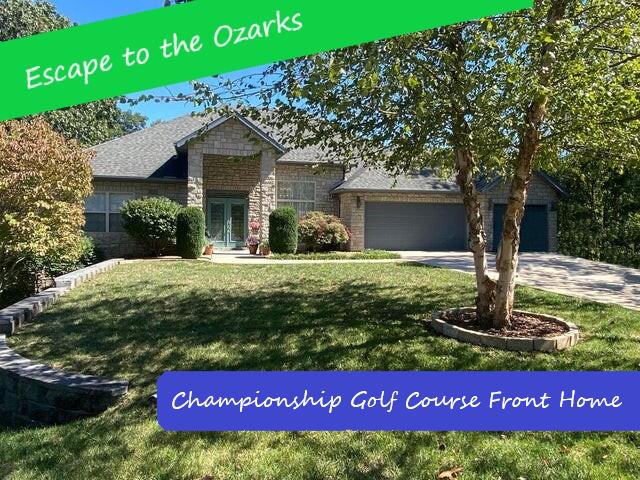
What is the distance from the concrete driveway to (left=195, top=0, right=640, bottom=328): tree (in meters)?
3.20

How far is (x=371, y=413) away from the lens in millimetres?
3859

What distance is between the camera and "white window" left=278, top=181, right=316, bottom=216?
1959 centimetres

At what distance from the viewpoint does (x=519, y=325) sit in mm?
6121

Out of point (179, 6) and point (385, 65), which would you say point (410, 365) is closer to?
point (385, 65)

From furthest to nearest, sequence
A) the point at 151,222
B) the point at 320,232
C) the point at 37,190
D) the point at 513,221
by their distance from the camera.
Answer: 1. the point at 320,232
2. the point at 151,222
3. the point at 37,190
4. the point at 513,221

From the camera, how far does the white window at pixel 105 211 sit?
56.0 feet

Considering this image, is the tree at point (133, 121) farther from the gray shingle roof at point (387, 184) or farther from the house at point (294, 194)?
the gray shingle roof at point (387, 184)

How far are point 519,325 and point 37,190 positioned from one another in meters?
8.58

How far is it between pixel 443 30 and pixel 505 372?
3915 mm

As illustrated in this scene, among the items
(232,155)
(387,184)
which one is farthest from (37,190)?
(387,184)

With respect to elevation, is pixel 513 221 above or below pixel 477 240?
above

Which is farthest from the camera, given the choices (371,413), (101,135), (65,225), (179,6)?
(101,135)

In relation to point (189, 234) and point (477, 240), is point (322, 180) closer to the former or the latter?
point (189, 234)

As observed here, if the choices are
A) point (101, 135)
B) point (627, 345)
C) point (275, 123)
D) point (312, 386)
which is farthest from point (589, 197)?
point (101, 135)
